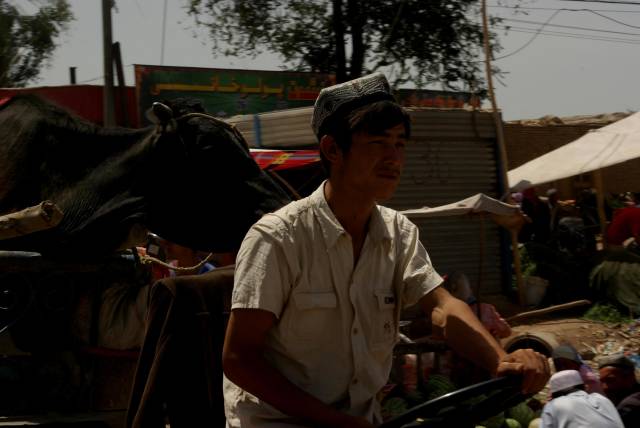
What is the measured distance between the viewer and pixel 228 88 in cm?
1531

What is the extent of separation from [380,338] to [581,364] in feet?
14.4

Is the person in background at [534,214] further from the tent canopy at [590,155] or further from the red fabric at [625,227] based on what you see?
the red fabric at [625,227]

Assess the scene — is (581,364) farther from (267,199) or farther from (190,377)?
(190,377)

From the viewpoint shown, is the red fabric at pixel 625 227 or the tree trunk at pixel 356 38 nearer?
the red fabric at pixel 625 227

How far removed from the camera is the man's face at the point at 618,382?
6.04 meters

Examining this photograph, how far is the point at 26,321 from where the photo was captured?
3814 millimetres

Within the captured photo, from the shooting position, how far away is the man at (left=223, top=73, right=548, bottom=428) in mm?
1944

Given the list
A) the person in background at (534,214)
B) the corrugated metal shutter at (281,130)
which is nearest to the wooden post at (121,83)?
the corrugated metal shutter at (281,130)

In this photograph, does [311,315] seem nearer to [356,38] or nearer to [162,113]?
[162,113]

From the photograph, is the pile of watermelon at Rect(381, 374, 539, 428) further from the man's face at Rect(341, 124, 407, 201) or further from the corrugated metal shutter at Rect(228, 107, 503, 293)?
the corrugated metal shutter at Rect(228, 107, 503, 293)

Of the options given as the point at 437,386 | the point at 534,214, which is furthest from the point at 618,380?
the point at 534,214

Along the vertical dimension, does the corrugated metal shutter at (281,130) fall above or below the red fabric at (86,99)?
below

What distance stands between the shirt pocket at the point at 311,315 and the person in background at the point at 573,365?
4.33 m

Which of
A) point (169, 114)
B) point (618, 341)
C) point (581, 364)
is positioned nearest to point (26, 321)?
point (169, 114)
